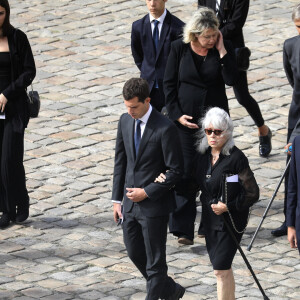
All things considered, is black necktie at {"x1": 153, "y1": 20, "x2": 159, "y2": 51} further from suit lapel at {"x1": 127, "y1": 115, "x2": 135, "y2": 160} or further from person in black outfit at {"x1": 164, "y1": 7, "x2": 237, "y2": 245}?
suit lapel at {"x1": 127, "y1": 115, "x2": 135, "y2": 160}

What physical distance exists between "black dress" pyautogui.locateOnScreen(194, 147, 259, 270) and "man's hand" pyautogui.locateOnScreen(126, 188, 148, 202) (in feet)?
1.69

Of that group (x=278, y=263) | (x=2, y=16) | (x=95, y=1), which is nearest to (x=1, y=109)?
(x=2, y=16)

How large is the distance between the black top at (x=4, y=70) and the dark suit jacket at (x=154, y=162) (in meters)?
2.30

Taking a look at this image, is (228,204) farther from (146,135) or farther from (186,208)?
(186,208)

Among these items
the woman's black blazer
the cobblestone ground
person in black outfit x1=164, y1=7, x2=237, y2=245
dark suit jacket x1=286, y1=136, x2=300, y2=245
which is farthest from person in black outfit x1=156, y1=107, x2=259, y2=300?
the woman's black blazer

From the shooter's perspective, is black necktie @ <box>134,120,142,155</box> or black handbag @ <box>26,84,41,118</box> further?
black handbag @ <box>26,84,41,118</box>

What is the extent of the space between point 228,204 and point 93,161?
172 inches

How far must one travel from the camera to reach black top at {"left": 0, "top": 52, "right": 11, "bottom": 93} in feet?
35.7

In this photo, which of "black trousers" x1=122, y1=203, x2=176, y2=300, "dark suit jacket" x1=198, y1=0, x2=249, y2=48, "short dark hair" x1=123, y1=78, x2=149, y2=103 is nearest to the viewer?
"short dark hair" x1=123, y1=78, x2=149, y2=103

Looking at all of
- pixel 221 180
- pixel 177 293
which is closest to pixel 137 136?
pixel 221 180

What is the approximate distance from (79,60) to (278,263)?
6832 mm

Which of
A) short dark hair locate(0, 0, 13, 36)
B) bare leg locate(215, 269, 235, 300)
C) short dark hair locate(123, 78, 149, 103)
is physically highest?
short dark hair locate(0, 0, 13, 36)

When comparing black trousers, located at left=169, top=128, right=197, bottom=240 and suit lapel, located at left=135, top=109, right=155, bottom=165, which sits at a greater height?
suit lapel, located at left=135, top=109, right=155, bottom=165

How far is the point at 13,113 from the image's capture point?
11.0m
